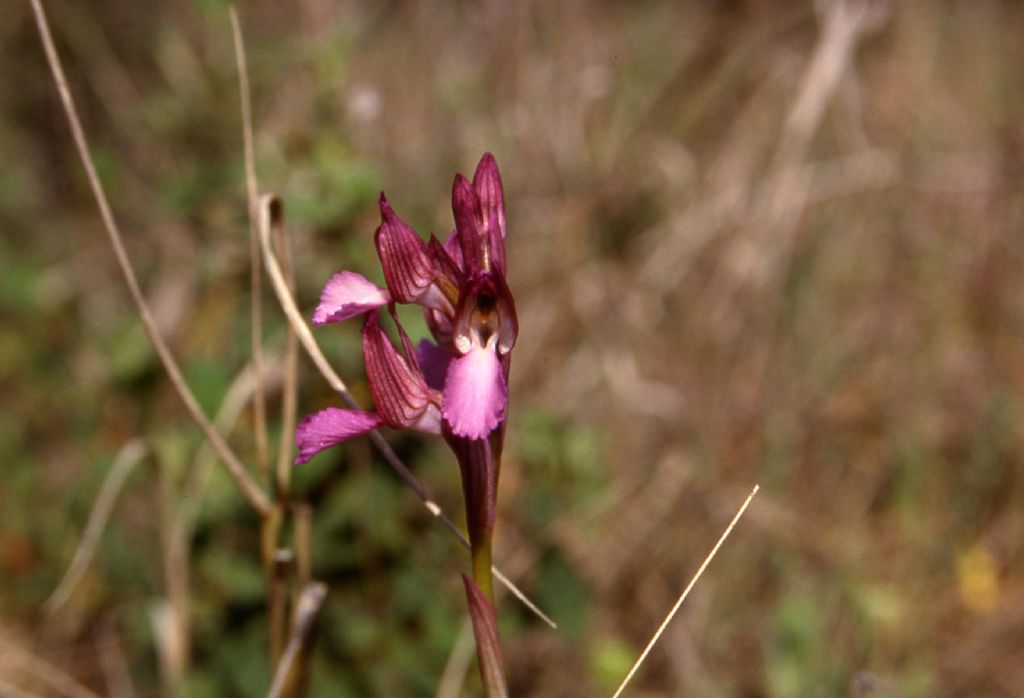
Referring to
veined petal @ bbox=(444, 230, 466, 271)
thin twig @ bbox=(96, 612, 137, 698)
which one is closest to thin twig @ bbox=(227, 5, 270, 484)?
veined petal @ bbox=(444, 230, 466, 271)

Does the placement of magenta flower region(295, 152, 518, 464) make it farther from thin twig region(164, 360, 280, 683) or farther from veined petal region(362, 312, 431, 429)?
thin twig region(164, 360, 280, 683)

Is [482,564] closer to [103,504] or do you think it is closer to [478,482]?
[478,482]

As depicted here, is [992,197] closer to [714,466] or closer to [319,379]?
[714,466]

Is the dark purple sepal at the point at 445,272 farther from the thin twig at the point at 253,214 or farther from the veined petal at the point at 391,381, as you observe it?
the thin twig at the point at 253,214

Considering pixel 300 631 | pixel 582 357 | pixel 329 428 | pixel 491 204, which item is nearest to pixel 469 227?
pixel 491 204

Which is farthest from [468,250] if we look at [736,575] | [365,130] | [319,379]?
[365,130]

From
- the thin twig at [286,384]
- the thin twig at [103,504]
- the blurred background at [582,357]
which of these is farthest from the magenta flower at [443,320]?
the thin twig at [103,504]
